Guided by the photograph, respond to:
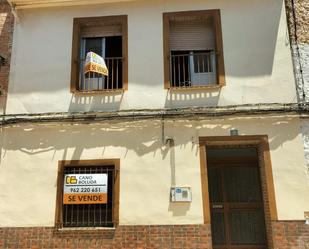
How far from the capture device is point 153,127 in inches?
295

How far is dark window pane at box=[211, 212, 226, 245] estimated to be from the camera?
768 centimetres

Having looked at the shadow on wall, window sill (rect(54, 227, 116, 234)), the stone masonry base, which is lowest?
the stone masonry base

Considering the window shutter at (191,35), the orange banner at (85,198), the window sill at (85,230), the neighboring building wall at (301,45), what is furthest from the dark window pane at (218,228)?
the window shutter at (191,35)

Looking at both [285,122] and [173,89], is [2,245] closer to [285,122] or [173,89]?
[173,89]

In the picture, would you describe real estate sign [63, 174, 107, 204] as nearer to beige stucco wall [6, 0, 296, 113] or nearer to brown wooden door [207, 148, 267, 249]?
beige stucco wall [6, 0, 296, 113]

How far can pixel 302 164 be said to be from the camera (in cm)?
708

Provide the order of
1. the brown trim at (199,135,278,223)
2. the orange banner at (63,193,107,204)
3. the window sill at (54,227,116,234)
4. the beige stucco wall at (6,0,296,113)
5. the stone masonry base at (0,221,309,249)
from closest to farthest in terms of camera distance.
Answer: the stone masonry base at (0,221,309,249), the brown trim at (199,135,278,223), the window sill at (54,227,116,234), the orange banner at (63,193,107,204), the beige stucco wall at (6,0,296,113)

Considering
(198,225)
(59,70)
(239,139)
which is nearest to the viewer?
(198,225)

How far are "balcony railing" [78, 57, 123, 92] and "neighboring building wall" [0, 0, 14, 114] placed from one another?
166 centimetres

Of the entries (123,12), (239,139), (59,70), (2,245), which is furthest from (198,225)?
(123,12)

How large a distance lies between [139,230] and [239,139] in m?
2.70

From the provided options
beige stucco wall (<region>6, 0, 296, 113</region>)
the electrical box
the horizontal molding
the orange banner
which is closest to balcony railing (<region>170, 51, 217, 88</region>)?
beige stucco wall (<region>6, 0, 296, 113</region>)

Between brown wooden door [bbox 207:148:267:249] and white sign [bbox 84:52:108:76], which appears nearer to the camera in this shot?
white sign [bbox 84:52:108:76]

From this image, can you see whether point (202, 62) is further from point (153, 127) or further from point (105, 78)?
point (105, 78)
